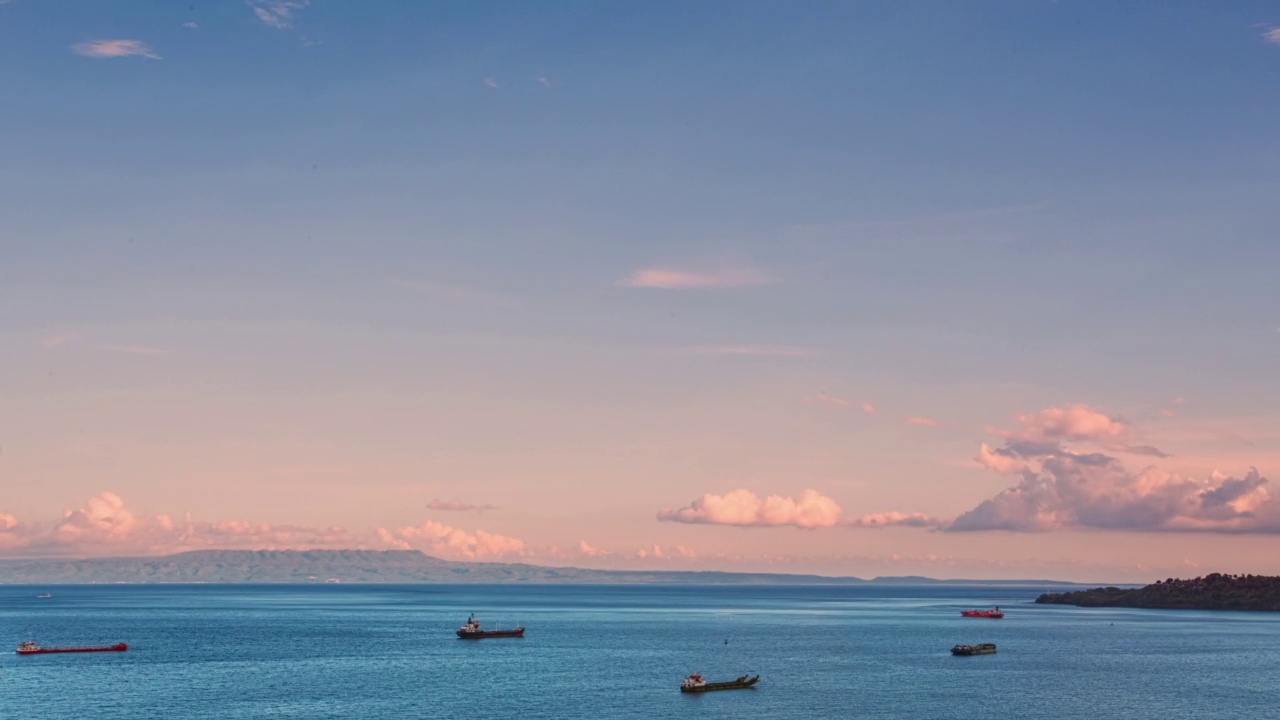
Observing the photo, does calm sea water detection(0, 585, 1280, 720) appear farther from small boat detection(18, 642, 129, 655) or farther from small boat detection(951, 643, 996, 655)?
small boat detection(951, 643, 996, 655)

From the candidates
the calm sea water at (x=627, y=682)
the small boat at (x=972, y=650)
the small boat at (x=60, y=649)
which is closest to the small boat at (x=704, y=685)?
the calm sea water at (x=627, y=682)

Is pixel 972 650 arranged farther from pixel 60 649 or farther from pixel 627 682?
pixel 60 649

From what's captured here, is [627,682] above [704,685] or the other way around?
the other way around

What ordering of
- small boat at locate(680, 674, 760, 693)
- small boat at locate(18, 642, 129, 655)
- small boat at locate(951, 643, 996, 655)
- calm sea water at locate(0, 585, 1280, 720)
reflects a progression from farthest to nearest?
small boat at locate(951, 643, 996, 655)
small boat at locate(18, 642, 129, 655)
small boat at locate(680, 674, 760, 693)
calm sea water at locate(0, 585, 1280, 720)

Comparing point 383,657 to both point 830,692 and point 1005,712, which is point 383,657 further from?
point 1005,712

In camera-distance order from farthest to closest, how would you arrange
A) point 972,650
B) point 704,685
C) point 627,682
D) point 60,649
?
1. point 60,649
2. point 972,650
3. point 627,682
4. point 704,685

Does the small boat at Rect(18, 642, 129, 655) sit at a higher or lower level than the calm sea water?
lower

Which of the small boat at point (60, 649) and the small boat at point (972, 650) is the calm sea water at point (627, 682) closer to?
the small boat at point (60, 649)

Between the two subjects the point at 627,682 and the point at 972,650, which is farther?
the point at 972,650

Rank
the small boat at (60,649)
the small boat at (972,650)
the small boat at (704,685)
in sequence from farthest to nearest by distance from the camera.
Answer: the small boat at (972,650)
the small boat at (60,649)
the small boat at (704,685)

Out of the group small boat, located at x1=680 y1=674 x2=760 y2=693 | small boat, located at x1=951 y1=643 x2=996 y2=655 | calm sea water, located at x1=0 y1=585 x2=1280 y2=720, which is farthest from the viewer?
small boat, located at x1=951 y1=643 x2=996 y2=655

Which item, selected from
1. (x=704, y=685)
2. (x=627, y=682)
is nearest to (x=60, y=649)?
(x=627, y=682)

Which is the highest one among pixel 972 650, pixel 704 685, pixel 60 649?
pixel 972 650

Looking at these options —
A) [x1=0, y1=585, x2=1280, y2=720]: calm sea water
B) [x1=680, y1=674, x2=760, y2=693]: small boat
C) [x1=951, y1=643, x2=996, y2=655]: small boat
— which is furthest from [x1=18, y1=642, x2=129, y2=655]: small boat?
[x1=951, y1=643, x2=996, y2=655]: small boat
